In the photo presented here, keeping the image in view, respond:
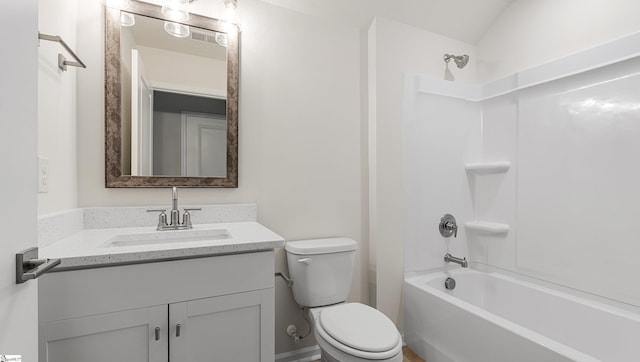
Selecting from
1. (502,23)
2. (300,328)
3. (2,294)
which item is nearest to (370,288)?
(300,328)

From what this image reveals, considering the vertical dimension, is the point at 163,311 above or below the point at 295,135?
below

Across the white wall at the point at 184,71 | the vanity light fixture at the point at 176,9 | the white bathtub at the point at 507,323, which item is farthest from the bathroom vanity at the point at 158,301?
the vanity light fixture at the point at 176,9

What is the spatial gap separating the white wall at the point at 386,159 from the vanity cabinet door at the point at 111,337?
137cm

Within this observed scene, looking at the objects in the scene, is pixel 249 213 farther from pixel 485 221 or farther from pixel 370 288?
pixel 485 221

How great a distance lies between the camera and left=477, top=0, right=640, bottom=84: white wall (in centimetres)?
167

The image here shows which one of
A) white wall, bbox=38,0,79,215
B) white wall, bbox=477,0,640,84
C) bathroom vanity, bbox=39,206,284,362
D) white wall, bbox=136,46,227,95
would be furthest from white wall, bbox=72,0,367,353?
white wall, bbox=477,0,640,84

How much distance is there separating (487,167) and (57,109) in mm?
2570

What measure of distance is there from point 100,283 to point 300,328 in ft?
4.08

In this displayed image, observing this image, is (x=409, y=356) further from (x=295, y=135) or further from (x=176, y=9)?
(x=176, y=9)

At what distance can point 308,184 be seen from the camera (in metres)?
1.96

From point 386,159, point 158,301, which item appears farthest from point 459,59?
point 158,301

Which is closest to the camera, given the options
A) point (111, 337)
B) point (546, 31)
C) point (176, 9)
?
point (111, 337)

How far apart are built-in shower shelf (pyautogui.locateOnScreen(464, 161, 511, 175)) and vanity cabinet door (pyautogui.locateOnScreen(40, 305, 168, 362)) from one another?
2.21 metres

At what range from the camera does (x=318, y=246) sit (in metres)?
1.72
